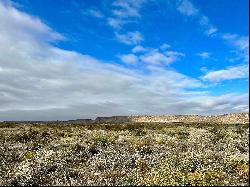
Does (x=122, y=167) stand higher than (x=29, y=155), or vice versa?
(x=29, y=155)

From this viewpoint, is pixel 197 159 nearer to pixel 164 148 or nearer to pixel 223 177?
pixel 223 177

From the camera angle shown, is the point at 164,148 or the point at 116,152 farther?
the point at 164,148

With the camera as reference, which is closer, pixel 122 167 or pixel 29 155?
pixel 122 167

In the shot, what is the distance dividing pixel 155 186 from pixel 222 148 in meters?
11.3

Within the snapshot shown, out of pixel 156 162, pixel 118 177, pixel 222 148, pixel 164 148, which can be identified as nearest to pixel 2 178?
pixel 118 177

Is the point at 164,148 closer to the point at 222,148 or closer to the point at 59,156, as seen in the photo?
the point at 222,148

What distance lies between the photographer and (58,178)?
50.3 feet

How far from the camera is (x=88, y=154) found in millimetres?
21453

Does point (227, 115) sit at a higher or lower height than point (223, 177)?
higher

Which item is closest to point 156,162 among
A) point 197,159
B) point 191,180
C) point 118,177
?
point 197,159

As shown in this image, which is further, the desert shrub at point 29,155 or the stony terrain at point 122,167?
the desert shrub at point 29,155

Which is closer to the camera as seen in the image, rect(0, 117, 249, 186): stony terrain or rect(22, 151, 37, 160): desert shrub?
rect(0, 117, 249, 186): stony terrain

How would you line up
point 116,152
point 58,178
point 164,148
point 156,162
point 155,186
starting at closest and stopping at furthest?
1. point 155,186
2. point 58,178
3. point 156,162
4. point 116,152
5. point 164,148

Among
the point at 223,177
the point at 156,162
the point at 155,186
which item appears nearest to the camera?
the point at 155,186
